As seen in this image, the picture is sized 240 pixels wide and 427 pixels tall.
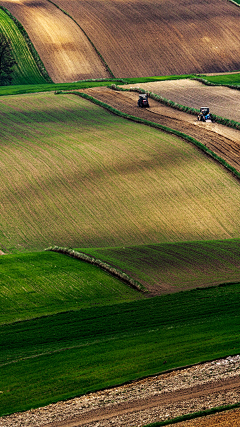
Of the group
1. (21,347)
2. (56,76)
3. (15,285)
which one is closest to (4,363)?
(21,347)

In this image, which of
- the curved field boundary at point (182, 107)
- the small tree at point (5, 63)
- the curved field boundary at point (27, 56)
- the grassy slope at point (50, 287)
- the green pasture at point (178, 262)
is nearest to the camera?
the grassy slope at point (50, 287)

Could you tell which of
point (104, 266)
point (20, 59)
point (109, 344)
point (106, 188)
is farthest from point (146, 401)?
point (20, 59)

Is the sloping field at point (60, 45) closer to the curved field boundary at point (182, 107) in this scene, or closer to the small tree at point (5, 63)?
the small tree at point (5, 63)

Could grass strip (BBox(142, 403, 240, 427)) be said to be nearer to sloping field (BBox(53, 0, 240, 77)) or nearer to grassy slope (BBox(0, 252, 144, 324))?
grassy slope (BBox(0, 252, 144, 324))

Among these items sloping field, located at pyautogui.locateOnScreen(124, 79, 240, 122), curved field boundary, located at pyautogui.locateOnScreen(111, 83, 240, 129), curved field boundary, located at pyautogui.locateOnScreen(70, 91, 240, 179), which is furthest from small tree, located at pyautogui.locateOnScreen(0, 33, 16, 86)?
sloping field, located at pyautogui.locateOnScreen(124, 79, 240, 122)

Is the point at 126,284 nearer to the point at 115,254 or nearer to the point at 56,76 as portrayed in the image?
the point at 115,254

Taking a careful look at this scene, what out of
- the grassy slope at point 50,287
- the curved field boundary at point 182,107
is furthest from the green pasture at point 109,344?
the curved field boundary at point 182,107
